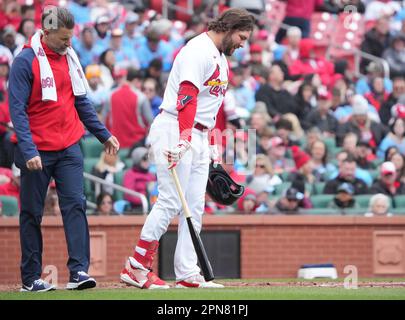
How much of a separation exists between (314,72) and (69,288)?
1083 cm

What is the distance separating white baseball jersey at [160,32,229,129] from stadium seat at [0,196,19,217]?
16.4ft

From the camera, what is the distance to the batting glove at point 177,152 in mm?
9336

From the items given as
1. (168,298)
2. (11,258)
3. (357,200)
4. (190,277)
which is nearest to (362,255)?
(357,200)

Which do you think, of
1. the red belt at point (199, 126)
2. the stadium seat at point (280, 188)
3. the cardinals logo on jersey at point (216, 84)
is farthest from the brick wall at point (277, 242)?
the cardinals logo on jersey at point (216, 84)

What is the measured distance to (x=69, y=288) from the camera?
9539 millimetres

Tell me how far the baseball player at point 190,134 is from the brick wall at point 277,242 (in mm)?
4430

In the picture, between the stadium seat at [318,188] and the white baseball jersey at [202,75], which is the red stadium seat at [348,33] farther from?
the white baseball jersey at [202,75]

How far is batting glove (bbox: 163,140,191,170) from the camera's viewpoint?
Answer: 30.6ft

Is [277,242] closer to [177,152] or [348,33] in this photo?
[177,152]

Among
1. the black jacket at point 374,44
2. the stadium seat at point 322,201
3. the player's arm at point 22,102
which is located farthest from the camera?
the black jacket at point 374,44

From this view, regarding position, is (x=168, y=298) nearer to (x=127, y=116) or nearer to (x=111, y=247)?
(x=111, y=247)

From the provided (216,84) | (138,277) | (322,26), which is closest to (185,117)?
(216,84)

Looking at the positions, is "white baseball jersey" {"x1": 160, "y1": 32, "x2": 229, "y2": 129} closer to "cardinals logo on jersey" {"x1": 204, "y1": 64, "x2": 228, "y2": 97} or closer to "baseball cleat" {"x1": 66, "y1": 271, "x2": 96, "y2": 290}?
"cardinals logo on jersey" {"x1": 204, "y1": 64, "x2": 228, "y2": 97}

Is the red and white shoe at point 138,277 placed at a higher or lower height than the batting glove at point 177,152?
lower
